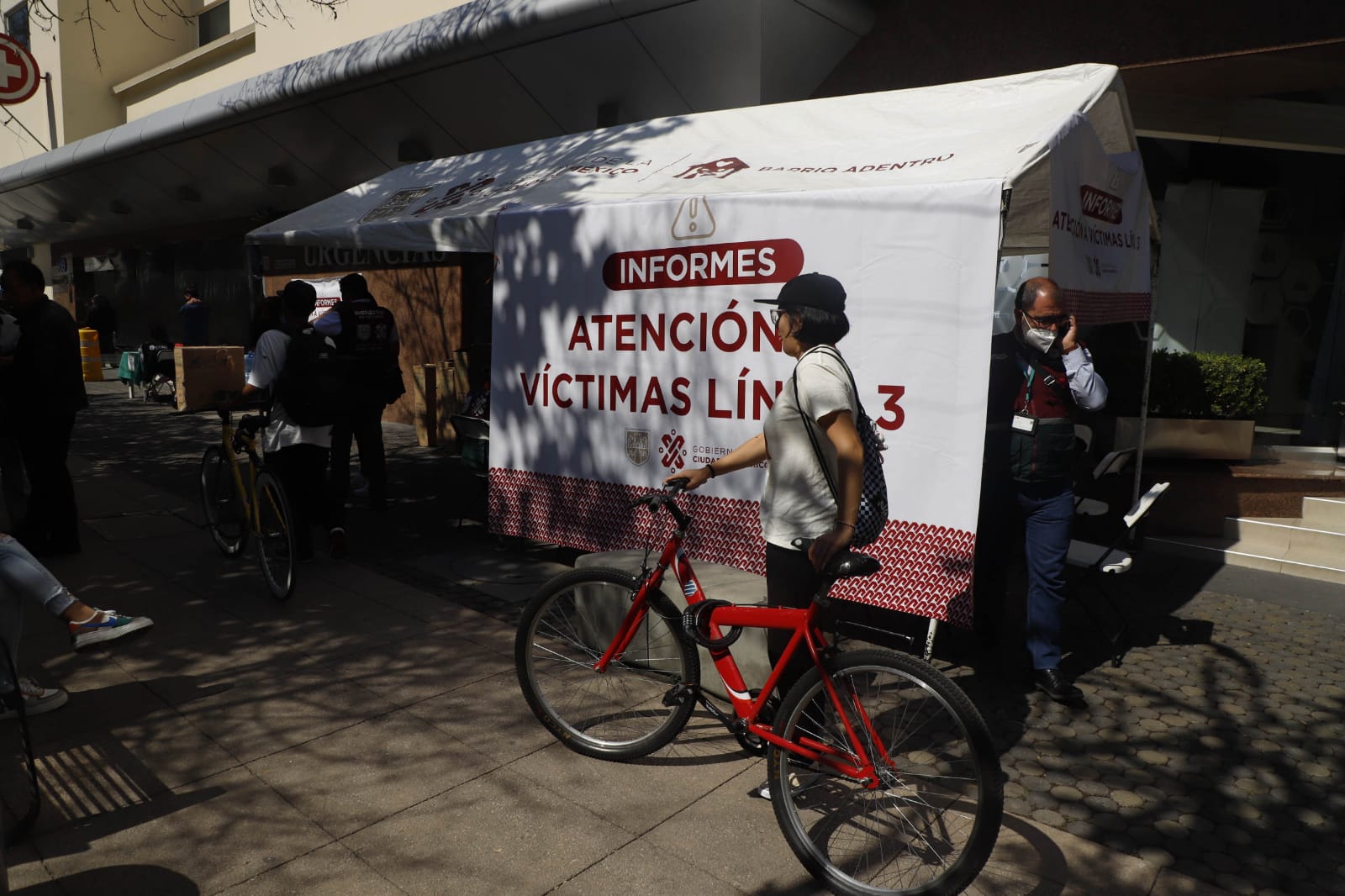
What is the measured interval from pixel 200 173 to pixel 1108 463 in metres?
16.4

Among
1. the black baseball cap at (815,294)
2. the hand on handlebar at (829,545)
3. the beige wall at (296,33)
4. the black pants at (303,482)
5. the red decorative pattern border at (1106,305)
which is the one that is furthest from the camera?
the beige wall at (296,33)

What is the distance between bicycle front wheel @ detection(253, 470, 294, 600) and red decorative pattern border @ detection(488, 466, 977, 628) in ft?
4.53

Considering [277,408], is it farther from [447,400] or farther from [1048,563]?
[447,400]

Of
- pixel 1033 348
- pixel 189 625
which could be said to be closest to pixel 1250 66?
pixel 1033 348

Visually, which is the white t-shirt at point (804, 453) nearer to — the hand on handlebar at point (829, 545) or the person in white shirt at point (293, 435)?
the hand on handlebar at point (829, 545)

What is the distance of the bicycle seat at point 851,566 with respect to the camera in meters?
2.88

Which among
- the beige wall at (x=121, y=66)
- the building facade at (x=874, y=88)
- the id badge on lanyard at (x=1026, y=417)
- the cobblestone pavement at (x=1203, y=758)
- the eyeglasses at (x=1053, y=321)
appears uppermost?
the beige wall at (x=121, y=66)

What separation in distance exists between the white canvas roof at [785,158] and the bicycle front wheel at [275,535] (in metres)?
1.96

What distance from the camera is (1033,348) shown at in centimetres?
446

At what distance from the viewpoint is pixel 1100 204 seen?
5.11 meters

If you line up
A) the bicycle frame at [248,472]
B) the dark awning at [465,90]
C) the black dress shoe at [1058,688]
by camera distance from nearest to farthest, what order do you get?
1. the black dress shoe at [1058,688]
2. the bicycle frame at [248,472]
3. the dark awning at [465,90]

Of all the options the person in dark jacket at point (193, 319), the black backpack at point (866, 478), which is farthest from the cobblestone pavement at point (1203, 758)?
the person in dark jacket at point (193, 319)

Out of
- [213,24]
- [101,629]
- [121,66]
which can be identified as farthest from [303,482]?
[121,66]

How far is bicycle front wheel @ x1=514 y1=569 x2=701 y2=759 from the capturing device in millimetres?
3615
